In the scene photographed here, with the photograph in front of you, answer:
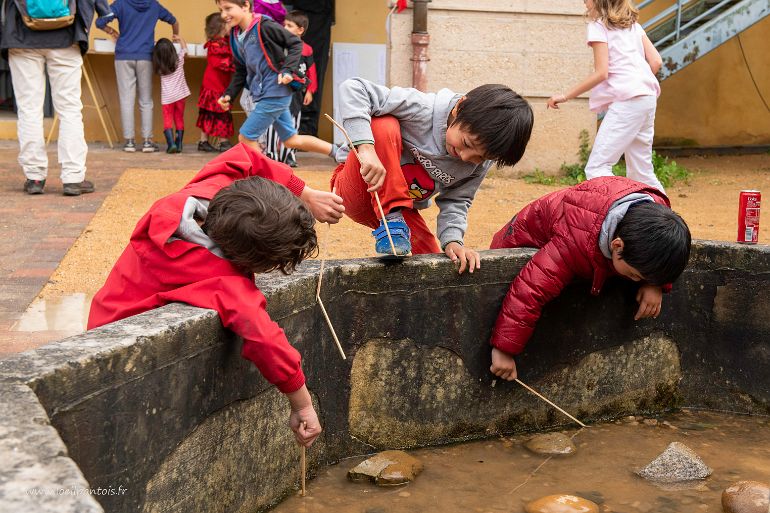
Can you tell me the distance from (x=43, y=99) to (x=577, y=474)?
556 centimetres

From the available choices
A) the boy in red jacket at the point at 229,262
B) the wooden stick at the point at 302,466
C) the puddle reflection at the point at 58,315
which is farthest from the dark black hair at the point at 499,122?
the puddle reflection at the point at 58,315

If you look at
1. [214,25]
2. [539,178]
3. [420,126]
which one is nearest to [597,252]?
[420,126]

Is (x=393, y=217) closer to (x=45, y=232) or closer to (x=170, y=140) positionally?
(x=45, y=232)

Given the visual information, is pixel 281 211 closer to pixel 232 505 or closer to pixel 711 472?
pixel 232 505

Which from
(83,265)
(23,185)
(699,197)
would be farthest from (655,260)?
(23,185)

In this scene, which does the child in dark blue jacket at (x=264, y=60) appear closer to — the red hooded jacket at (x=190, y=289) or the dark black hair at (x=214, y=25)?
the dark black hair at (x=214, y=25)

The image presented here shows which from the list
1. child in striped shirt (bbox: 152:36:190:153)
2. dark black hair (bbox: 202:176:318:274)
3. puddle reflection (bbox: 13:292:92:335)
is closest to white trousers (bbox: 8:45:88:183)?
puddle reflection (bbox: 13:292:92:335)

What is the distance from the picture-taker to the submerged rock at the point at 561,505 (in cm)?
317

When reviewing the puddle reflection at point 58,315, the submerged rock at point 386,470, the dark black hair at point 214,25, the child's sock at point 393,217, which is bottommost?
the submerged rock at point 386,470

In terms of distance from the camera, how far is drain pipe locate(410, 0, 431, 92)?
8.80 meters

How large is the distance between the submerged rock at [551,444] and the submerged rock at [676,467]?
319mm

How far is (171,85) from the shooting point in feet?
35.4

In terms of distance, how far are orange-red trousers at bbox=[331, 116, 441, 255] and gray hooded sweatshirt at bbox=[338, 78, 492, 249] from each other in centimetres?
7

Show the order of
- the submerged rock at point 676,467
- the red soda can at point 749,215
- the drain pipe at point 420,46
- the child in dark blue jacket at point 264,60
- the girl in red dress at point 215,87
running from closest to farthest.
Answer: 1. the submerged rock at point 676,467
2. the red soda can at point 749,215
3. the child in dark blue jacket at point 264,60
4. the drain pipe at point 420,46
5. the girl in red dress at point 215,87
